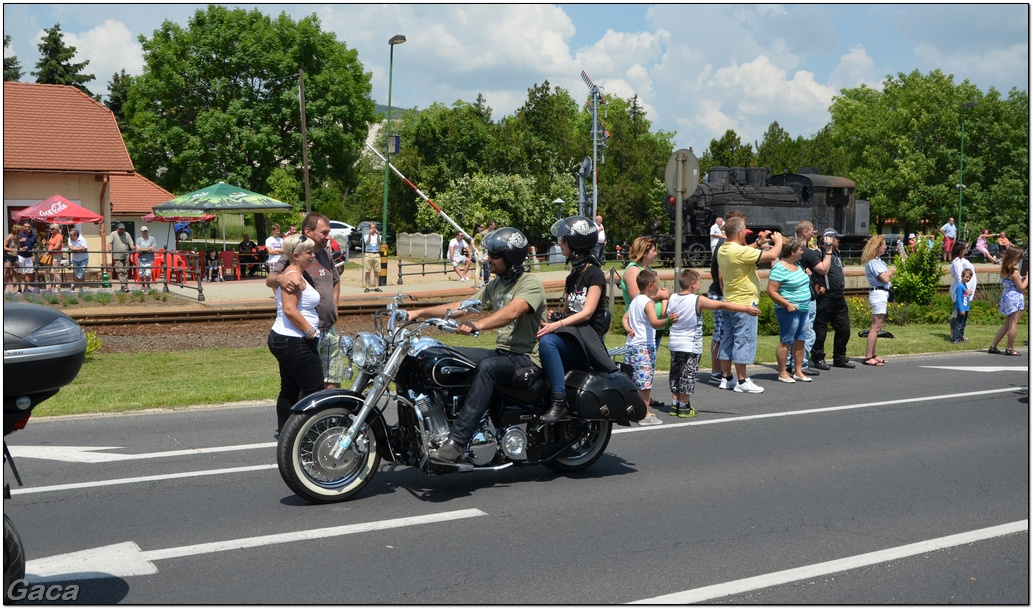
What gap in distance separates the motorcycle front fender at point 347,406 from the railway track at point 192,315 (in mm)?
11262

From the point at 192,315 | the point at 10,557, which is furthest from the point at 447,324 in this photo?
the point at 192,315

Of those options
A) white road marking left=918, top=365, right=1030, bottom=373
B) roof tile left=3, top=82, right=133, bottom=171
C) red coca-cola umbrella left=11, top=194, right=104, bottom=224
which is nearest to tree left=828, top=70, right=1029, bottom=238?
white road marking left=918, top=365, right=1030, bottom=373

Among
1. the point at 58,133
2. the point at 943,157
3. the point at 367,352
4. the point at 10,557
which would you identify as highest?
the point at 943,157

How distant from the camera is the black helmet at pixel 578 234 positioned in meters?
7.05

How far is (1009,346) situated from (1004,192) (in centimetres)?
4155

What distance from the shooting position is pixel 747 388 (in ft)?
37.2

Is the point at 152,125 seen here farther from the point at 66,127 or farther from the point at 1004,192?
the point at 1004,192

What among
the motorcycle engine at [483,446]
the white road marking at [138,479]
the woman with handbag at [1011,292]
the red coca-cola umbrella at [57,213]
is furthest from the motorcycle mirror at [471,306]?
the red coca-cola umbrella at [57,213]

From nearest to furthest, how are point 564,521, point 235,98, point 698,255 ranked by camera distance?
1. point 564,521
2. point 698,255
3. point 235,98

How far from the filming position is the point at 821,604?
468 cm

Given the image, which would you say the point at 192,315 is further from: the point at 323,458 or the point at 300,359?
the point at 323,458

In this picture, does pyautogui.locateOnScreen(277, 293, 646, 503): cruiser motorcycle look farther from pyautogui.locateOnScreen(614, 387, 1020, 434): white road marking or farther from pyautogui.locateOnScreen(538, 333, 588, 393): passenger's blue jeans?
pyautogui.locateOnScreen(614, 387, 1020, 434): white road marking

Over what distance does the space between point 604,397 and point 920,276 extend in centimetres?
1644

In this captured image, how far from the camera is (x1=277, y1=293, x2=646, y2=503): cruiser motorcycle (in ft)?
20.0
